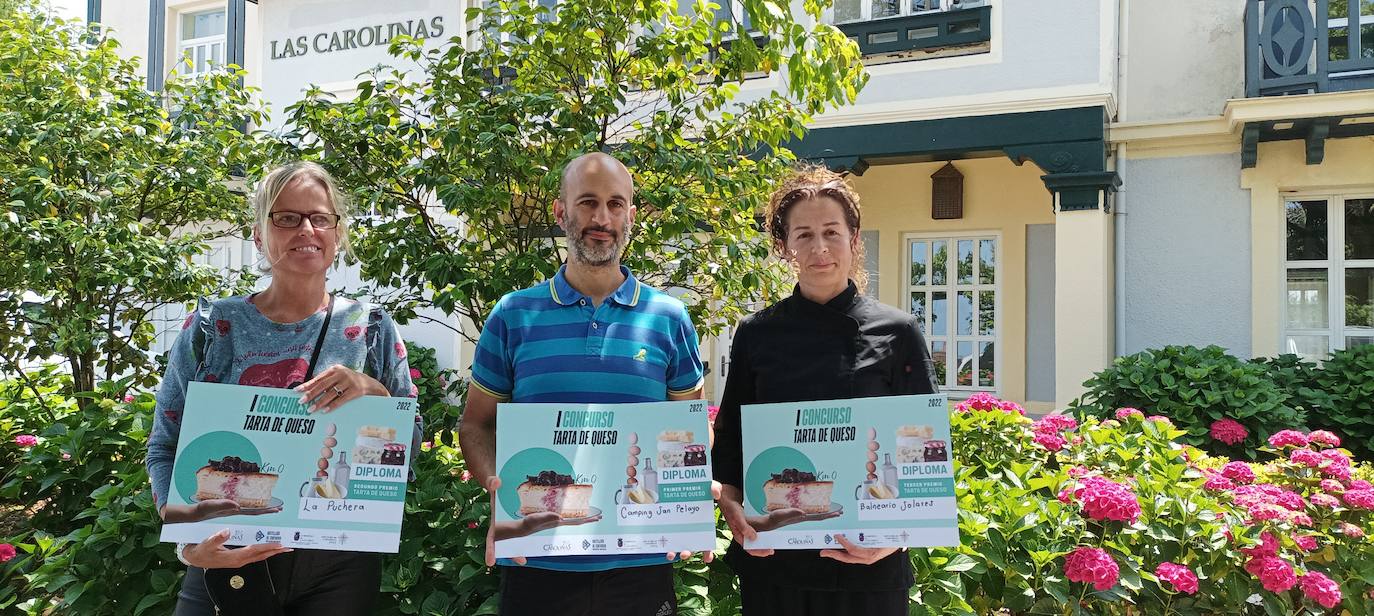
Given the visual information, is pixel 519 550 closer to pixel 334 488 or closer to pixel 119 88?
pixel 334 488

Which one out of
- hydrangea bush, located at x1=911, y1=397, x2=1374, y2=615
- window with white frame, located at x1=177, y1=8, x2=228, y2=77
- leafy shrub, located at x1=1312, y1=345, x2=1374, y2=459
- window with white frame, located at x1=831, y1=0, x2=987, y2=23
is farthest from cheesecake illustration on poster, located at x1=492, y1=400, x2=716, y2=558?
window with white frame, located at x1=177, y1=8, x2=228, y2=77

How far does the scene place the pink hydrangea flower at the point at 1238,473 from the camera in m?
3.60

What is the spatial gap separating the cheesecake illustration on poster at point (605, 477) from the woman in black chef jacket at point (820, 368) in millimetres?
182

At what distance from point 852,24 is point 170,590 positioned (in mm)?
8319

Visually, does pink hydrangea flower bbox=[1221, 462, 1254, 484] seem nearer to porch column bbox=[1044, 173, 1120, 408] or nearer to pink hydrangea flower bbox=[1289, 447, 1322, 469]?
pink hydrangea flower bbox=[1289, 447, 1322, 469]

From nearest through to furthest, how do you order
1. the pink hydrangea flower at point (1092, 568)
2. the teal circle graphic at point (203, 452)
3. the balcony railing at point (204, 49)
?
1. the teal circle graphic at point (203, 452)
2. the pink hydrangea flower at point (1092, 568)
3. the balcony railing at point (204, 49)

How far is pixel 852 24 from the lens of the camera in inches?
374

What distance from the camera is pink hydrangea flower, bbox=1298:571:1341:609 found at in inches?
115

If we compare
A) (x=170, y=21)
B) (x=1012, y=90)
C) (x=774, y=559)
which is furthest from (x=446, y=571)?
(x=170, y=21)

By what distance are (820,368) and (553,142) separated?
1.97m

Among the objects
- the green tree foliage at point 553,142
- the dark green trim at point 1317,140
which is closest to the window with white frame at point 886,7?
the dark green trim at point 1317,140

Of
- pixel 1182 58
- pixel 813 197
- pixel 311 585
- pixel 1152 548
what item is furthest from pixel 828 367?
pixel 1182 58

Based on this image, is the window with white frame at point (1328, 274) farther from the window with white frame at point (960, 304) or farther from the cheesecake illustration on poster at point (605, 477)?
the cheesecake illustration on poster at point (605, 477)

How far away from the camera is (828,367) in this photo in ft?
7.14
